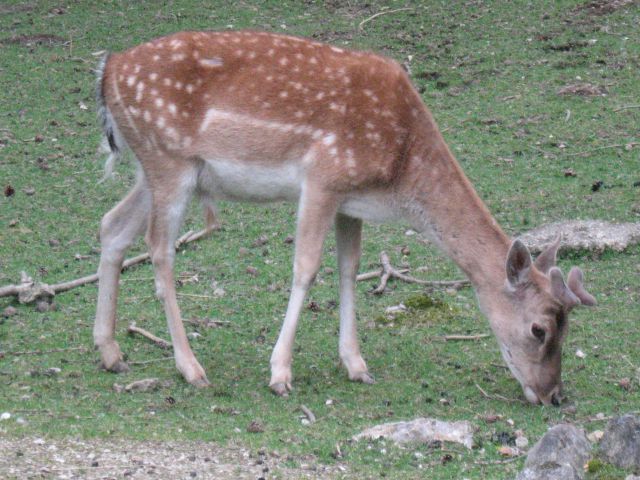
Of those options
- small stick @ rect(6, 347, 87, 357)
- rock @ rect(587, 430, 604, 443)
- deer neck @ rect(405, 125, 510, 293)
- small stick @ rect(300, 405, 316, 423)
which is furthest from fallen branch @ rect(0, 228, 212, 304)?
rock @ rect(587, 430, 604, 443)

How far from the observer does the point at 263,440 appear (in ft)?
19.5

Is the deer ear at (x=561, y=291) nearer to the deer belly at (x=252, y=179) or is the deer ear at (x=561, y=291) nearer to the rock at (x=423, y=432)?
the rock at (x=423, y=432)

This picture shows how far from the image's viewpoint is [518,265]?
6.88 meters

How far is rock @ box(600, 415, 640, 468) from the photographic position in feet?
17.3

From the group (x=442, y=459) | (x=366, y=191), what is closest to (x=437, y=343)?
(x=366, y=191)

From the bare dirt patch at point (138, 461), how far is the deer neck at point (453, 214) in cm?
199

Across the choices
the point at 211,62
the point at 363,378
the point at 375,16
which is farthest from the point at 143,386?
the point at 375,16

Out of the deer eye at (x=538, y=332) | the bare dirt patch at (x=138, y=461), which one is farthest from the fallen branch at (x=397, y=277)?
the bare dirt patch at (x=138, y=461)

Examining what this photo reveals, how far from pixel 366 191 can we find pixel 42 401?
233 cm

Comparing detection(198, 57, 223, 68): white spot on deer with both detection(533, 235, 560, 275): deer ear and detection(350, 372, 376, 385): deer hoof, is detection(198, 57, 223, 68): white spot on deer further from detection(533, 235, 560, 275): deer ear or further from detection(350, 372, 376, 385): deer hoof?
detection(533, 235, 560, 275): deer ear

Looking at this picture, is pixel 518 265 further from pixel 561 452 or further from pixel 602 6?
pixel 602 6

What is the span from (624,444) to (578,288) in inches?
63.4

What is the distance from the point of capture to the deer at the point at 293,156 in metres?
7.07

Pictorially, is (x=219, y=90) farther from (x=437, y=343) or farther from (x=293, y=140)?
(x=437, y=343)
